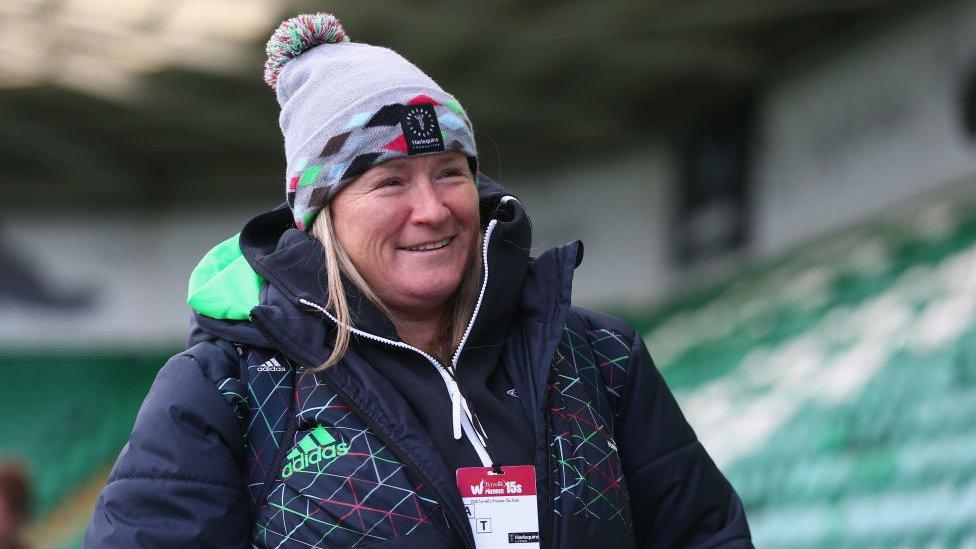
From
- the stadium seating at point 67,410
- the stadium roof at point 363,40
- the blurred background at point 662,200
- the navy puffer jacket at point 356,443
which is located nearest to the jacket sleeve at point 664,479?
the navy puffer jacket at point 356,443

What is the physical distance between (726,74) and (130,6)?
16.5ft

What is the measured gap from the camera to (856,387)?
689 centimetres

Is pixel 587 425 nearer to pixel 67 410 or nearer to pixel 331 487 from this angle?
pixel 331 487

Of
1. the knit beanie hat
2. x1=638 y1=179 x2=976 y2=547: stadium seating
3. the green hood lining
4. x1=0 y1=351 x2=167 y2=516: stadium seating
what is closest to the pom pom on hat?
the knit beanie hat

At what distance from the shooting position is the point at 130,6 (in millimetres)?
10555

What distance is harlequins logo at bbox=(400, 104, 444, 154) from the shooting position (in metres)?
1.69

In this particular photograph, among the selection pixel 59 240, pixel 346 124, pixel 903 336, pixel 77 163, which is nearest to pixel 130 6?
pixel 77 163

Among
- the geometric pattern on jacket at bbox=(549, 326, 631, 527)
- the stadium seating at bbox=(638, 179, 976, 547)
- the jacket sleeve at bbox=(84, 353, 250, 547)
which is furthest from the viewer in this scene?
the stadium seating at bbox=(638, 179, 976, 547)

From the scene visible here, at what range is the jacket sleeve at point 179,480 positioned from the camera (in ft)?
4.88

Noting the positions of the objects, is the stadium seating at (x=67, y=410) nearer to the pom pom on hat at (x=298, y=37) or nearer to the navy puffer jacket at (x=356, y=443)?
the pom pom on hat at (x=298, y=37)

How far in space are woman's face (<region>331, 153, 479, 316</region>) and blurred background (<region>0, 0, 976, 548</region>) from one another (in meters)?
2.71

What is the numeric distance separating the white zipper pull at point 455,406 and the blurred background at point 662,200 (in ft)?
9.12

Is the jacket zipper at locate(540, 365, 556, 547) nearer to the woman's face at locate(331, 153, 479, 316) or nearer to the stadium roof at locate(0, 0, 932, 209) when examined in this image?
the woman's face at locate(331, 153, 479, 316)

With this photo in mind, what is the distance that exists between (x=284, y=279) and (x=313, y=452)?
0.25 metres
